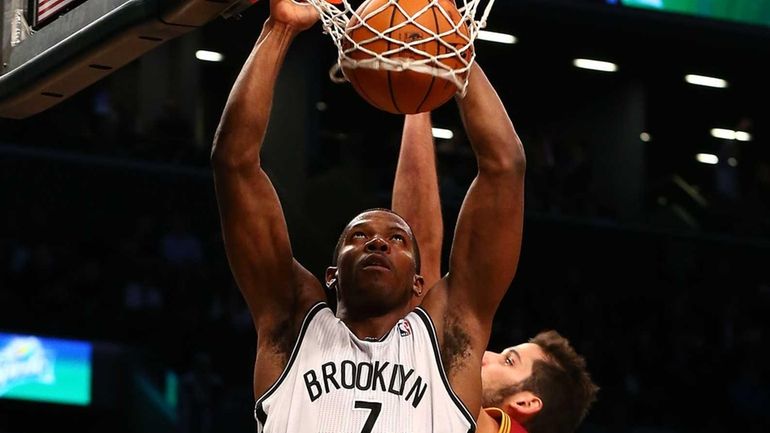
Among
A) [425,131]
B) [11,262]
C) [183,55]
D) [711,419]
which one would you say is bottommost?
[711,419]

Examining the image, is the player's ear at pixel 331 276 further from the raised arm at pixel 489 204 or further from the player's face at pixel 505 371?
the player's face at pixel 505 371

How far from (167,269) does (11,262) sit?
141 centimetres

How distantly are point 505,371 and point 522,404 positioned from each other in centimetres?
16

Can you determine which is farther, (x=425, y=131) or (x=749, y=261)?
(x=749, y=261)

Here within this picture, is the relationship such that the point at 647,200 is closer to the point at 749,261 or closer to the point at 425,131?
the point at 749,261

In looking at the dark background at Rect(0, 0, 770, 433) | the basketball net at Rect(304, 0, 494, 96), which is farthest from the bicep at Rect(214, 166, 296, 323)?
the dark background at Rect(0, 0, 770, 433)

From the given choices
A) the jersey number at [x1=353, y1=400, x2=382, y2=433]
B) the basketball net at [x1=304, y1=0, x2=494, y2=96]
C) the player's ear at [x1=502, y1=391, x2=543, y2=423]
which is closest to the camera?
the basketball net at [x1=304, y1=0, x2=494, y2=96]

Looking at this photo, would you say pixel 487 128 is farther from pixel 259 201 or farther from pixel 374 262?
pixel 259 201

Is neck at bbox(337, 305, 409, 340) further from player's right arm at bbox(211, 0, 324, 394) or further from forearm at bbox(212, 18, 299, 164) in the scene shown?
forearm at bbox(212, 18, 299, 164)

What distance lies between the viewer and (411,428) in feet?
14.1

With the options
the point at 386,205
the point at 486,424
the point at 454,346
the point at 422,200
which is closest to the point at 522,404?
the point at 486,424

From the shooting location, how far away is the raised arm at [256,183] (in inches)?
174

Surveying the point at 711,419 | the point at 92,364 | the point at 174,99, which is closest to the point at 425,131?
the point at 92,364

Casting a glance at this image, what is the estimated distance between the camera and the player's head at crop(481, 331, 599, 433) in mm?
5691
